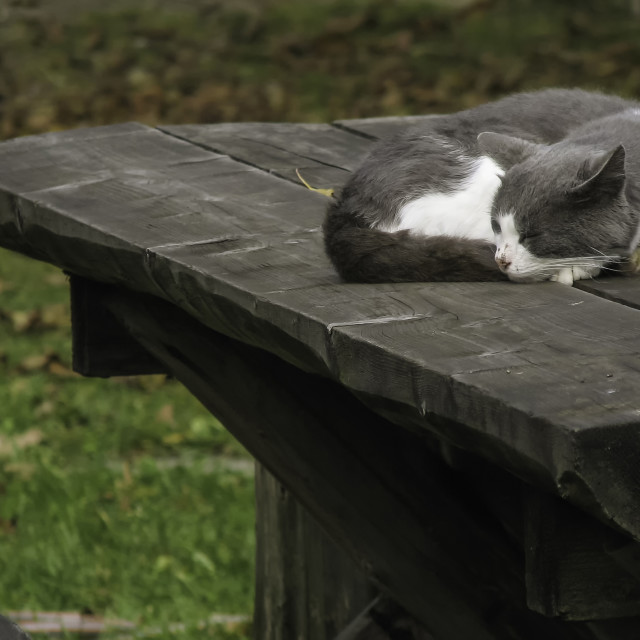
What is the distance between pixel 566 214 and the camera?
214 cm

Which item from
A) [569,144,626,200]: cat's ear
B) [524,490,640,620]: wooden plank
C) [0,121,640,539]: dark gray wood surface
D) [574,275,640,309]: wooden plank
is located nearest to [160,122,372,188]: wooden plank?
[0,121,640,539]: dark gray wood surface

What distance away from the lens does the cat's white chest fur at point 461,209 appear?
220 cm

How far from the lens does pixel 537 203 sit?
2.16 m

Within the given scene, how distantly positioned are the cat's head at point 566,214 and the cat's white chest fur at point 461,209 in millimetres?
46

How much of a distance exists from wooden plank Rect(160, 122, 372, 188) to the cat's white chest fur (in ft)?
1.19

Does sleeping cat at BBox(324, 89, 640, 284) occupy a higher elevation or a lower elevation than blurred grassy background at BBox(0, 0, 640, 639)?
higher

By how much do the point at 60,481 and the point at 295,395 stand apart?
6.57 ft

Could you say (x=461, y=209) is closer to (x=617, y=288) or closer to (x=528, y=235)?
(x=528, y=235)

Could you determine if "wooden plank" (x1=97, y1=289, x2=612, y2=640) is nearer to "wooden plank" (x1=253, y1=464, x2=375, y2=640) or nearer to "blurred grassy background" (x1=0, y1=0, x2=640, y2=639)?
"wooden plank" (x1=253, y1=464, x2=375, y2=640)

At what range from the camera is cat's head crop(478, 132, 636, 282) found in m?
2.04

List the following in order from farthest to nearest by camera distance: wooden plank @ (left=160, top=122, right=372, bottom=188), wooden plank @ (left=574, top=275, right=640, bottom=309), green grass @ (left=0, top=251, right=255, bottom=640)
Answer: green grass @ (left=0, top=251, right=255, bottom=640) < wooden plank @ (left=160, top=122, right=372, bottom=188) < wooden plank @ (left=574, top=275, right=640, bottom=309)

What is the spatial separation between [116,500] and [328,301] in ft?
8.17

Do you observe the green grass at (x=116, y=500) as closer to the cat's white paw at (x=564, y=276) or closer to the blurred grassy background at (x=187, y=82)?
the blurred grassy background at (x=187, y=82)

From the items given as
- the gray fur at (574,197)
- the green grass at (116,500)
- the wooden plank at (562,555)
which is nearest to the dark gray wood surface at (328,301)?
the wooden plank at (562,555)
